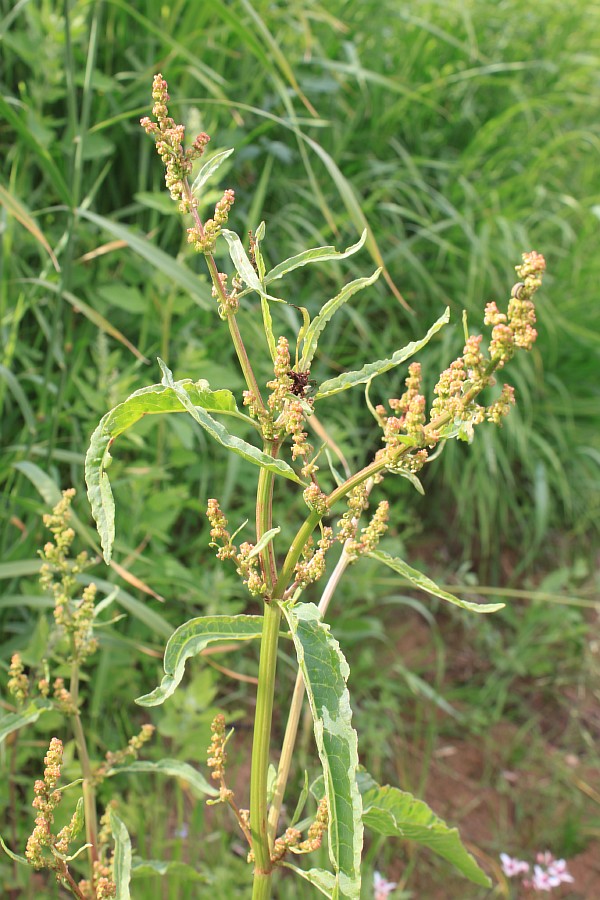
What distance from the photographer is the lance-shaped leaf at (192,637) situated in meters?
0.72

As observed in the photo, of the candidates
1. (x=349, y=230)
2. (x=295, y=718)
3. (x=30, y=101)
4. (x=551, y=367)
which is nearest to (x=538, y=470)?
(x=551, y=367)

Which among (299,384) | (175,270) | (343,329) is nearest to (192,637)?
(299,384)

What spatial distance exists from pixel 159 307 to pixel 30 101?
64 centimetres

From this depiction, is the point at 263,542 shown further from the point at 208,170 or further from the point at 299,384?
→ the point at 208,170

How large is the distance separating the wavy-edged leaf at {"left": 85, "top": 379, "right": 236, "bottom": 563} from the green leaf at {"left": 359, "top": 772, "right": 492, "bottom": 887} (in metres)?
0.39

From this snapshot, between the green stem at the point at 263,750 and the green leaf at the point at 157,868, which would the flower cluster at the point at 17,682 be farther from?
the green stem at the point at 263,750

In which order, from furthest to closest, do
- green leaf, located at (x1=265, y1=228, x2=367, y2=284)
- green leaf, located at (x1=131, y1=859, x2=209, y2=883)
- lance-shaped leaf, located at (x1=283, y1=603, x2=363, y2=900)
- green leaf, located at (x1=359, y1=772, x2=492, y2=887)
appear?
green leaf, located at (x1=131, y1=859, x2=209, y2=883), green leaf, located at (x1=359, y1=772, x2=492, y2=887), green leaf, located at (x1=265, y1=228, x2=367, y2=284), lance-shaped leaf, located at (x1=283, y1=603, x2=363, y2=900)

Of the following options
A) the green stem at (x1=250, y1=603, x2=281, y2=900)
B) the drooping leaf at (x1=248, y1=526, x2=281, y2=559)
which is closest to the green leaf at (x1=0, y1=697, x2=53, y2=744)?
the green stem at (x1=250, y1=603, x2=281, y2=900)

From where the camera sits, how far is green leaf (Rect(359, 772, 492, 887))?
2.81 feet

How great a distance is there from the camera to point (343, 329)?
114 inches

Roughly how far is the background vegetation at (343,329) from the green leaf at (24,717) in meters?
0.42

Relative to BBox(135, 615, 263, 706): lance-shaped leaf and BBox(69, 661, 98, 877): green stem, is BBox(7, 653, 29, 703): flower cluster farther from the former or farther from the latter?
BBox(135, 615, 263, 706): lance-shaped leaf

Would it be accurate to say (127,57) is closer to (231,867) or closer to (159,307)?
(159,307)

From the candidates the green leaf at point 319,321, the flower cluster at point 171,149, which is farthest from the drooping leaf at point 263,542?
the flower cluster at point 171,149
